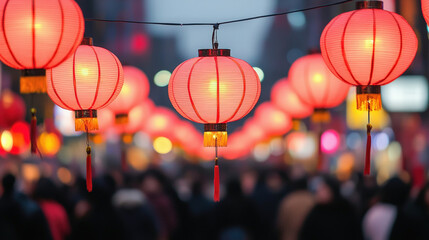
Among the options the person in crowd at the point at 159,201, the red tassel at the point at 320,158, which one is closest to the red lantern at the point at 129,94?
the person in crowd at the point at 159,201

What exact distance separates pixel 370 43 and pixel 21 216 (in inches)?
200

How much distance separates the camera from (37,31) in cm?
509

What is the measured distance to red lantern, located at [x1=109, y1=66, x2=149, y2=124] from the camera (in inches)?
399

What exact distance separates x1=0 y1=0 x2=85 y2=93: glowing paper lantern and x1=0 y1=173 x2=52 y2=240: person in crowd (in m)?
3.87

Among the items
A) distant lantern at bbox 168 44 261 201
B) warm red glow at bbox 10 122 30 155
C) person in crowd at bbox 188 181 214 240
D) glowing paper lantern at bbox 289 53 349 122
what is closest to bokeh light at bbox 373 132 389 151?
warm red glow at bbox 10 122 30 155

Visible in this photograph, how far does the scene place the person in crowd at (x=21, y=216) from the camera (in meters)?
8.84

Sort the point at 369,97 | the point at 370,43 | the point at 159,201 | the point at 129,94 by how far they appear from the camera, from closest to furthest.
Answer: the point at 370,43 → the point at 369,97 → the point at 129,94 → the point at 159,201

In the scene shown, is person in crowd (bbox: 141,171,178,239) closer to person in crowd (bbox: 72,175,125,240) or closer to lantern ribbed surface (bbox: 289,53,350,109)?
person in crowd (bbox: 72,175,125,240)

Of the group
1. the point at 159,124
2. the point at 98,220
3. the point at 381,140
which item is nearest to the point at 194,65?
the point at 98,220

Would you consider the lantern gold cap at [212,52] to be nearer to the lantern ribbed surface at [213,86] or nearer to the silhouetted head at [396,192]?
the lantern ribbed surface at [213,86]

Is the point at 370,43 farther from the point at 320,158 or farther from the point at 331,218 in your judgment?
the point at 331,218

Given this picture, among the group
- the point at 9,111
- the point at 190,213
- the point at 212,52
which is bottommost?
the point at 190,213

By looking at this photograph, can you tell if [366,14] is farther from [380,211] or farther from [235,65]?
[380,211]

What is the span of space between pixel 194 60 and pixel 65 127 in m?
26.9
